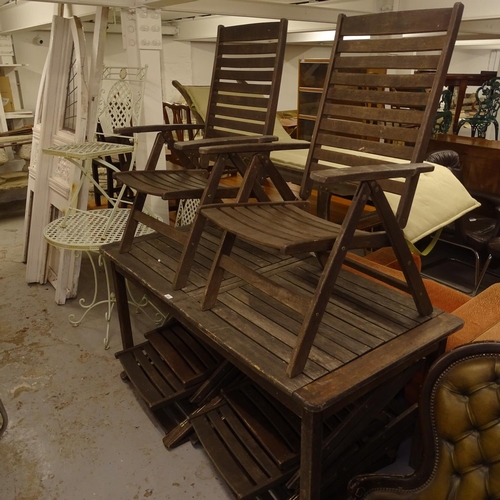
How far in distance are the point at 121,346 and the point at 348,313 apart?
1.42 m

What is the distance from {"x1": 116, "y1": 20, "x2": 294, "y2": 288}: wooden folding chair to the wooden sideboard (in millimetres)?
2180

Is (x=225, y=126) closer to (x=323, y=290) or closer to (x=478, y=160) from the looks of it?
(x=323, y=290)

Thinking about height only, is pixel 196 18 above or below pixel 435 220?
above

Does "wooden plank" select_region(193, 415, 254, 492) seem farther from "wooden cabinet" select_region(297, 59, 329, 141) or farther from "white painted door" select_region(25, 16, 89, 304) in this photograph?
"wooden cabinet" select_region(297, 59, 329, 141)

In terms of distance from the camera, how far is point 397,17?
1686 mm

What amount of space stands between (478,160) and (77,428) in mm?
3495

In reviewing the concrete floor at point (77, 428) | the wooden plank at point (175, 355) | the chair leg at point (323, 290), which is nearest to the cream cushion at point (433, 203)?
the chair leg at point (323, 290)

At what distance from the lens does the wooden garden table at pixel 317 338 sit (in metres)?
1.25

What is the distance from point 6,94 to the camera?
544cm

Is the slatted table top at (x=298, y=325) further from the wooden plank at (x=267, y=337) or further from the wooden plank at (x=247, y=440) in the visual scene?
the wooden plank at (x=247, y=440)

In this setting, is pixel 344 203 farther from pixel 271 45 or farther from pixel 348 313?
pixel 348 313

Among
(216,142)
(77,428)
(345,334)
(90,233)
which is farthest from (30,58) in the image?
(345,334)

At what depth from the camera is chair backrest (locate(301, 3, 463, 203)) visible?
1570 millimetres

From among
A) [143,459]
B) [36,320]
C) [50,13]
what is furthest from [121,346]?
[50,13]
